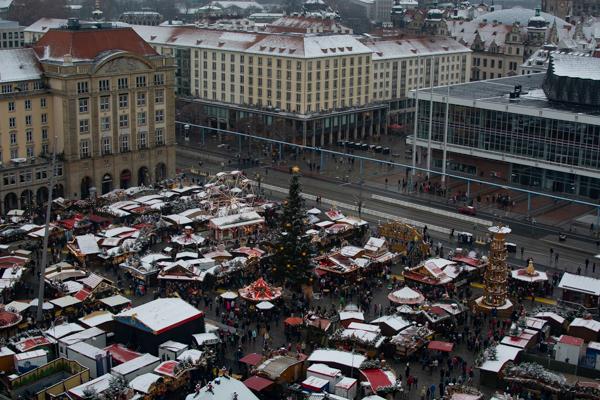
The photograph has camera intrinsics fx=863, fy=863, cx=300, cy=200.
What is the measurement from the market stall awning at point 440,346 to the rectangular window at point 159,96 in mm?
58961

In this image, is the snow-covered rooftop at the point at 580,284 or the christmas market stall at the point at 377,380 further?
the snow-covered rooftop at the point at 580,284

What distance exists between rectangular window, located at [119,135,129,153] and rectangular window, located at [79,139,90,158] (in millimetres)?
4362

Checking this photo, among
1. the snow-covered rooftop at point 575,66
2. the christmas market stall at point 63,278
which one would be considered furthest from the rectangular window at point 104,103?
the snow-covered rooftop at point 575,66

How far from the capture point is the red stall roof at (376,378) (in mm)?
55594

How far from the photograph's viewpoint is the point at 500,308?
6962 centimetres

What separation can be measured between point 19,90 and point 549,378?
6935 cm

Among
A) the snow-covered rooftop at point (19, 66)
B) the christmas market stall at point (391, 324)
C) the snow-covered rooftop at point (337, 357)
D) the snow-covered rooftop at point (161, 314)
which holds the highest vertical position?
the snow-covered rooftop at point (19, 66)

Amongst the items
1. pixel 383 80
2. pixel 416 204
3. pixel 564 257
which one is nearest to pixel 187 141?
pixel 383 80

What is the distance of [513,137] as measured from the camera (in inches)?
4343

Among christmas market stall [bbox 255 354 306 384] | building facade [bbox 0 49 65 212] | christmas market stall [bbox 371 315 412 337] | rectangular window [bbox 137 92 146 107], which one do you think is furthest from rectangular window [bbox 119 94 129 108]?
christmas market stall [bbox 255 354 306 384]

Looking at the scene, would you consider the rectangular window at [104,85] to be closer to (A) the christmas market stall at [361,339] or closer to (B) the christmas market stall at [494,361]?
(A) the christmas market stall at [361,339]

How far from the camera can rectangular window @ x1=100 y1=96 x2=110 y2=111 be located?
103250mm

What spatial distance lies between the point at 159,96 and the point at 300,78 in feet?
99.1

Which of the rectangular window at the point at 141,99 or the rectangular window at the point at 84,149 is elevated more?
the rectangular window at the point at 141,99
